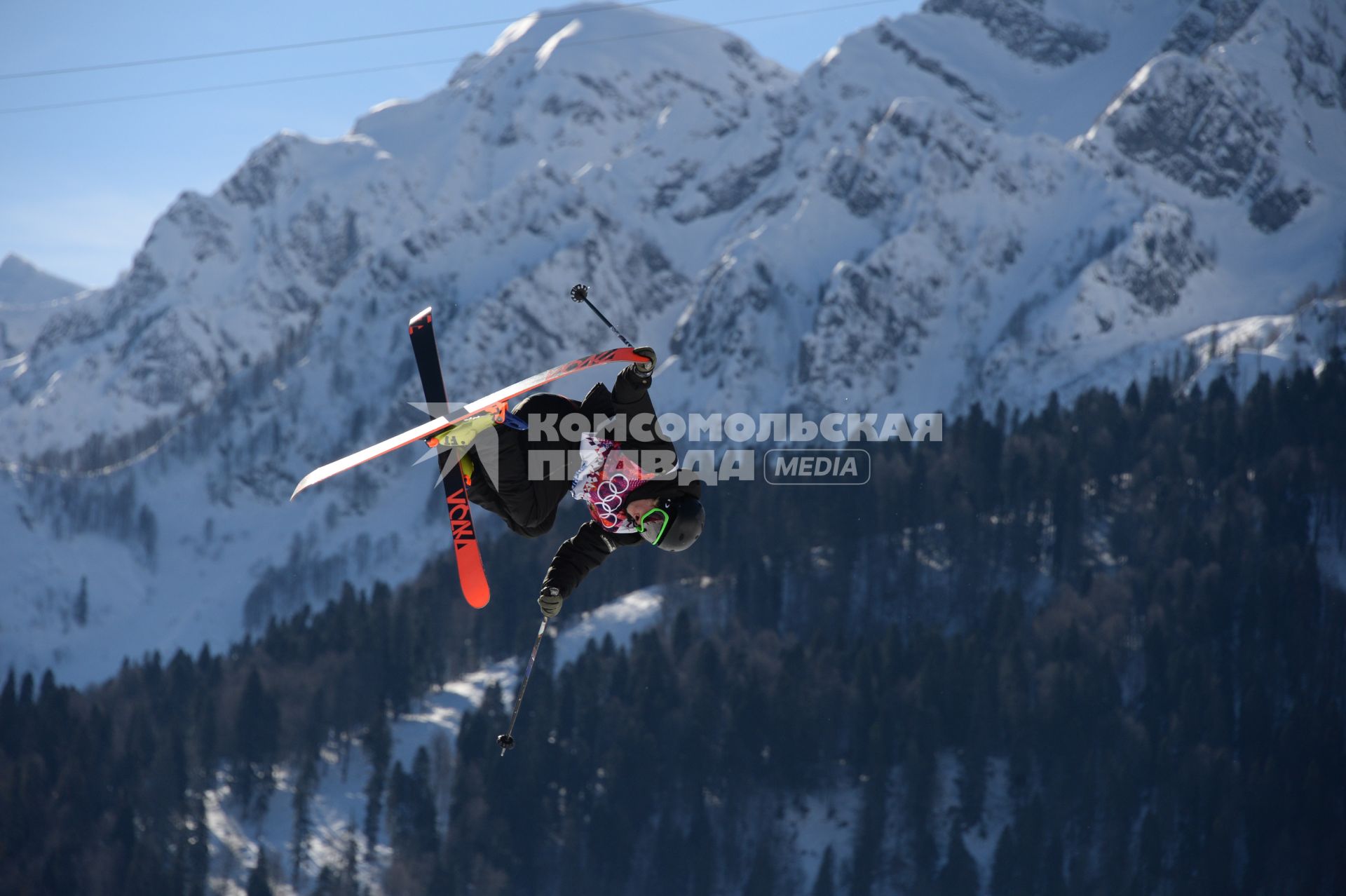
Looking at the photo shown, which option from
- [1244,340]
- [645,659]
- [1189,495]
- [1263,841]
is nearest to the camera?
[1263,841]

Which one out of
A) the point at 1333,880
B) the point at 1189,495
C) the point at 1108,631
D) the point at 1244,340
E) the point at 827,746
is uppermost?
the point at 1244,340

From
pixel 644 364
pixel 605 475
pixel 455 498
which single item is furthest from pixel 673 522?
pixel 455 498

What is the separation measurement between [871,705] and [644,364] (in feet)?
255

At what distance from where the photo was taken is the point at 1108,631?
96188mm

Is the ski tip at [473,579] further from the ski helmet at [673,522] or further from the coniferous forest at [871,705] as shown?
the coniferous forest at [871,705]

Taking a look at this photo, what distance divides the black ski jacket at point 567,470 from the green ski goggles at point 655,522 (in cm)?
17

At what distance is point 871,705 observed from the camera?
3516 inches

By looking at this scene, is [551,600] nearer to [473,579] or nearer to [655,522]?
[655,522]

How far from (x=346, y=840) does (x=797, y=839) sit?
2492 centimetres

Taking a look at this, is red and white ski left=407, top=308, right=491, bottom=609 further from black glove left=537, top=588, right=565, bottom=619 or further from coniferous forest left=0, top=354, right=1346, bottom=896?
coniferous forest left=0, top=354, right=1346, bottom=896

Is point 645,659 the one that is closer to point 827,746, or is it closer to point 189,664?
point 827,746

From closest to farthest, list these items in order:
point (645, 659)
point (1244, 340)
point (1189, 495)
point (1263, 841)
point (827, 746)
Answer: point (1263, 841) < point (827, 746) < point (645, 659) < point (1189, 495) < point (1244, 340)

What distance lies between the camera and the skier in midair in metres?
14.6

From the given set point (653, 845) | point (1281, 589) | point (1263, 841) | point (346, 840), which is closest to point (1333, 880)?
point (1263, 841)
